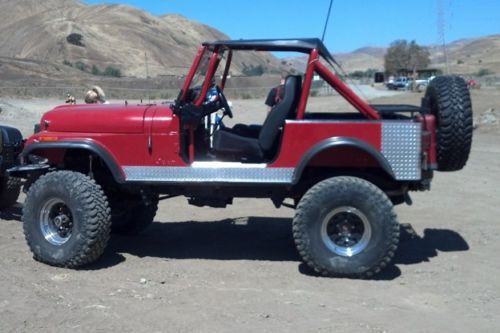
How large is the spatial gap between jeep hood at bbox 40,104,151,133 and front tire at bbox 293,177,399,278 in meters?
1.74

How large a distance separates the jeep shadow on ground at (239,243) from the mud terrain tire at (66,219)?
0.31 meters

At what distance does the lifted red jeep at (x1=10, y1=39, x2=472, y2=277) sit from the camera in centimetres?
671

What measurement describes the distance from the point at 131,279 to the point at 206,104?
5.76ft

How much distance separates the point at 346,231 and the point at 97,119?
252cm

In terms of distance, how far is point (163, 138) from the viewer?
702cm

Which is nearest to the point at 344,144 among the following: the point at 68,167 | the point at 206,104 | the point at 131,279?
the point at 206,104

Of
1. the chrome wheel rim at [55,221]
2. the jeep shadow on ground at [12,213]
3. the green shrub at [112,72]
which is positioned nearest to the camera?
the chrome wheel rim at [55,221]

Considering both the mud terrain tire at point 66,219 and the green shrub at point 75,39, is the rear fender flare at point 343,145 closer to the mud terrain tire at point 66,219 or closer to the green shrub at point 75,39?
the mud terrain tire at point 66,219

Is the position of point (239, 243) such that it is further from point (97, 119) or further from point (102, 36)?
point (102, 36)

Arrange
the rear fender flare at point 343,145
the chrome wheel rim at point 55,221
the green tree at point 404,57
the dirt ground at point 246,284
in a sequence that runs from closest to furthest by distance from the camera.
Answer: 1. the dirt ground at point 246,284
2. the rear fender flare at point 343,145
3. the chrome wheel rim at point 55,221
4. the green tree at point 404,57

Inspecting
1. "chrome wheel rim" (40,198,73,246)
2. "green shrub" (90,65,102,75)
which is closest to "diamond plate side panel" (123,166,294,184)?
"chrome wheel rim" (40,198,73,246)

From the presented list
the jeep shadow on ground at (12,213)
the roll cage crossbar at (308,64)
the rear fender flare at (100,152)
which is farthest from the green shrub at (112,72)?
the roll cage crossbar at (308,64)

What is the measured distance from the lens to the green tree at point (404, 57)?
275ft

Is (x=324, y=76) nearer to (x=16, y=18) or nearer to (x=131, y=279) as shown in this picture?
(x=131, y=279)
